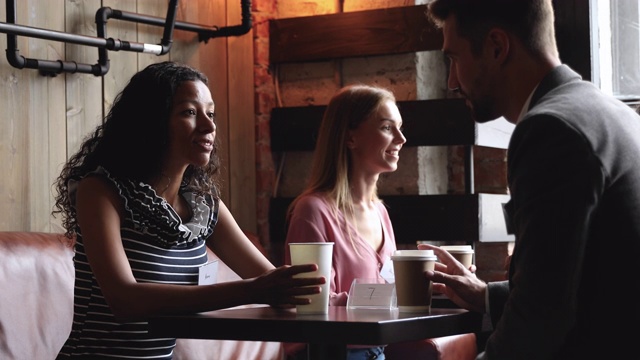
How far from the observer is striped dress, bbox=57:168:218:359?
6.97 ft

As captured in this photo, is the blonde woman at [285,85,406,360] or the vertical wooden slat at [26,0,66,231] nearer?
the blonde woman at [285,85,406,360]

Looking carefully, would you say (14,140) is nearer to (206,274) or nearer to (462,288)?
(206,274)

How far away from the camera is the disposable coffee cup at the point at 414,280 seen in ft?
6.19

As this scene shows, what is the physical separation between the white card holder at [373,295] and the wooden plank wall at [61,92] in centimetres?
127

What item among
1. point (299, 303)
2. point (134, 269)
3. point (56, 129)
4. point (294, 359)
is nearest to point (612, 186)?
point (299, 303)


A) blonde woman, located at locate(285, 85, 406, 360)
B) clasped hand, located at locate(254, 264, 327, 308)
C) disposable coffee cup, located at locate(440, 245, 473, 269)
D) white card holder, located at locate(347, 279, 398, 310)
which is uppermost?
blonde woman, located at locate(285, 85, 406, 360)

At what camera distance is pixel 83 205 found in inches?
83.9

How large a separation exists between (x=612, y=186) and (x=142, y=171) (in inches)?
48.5

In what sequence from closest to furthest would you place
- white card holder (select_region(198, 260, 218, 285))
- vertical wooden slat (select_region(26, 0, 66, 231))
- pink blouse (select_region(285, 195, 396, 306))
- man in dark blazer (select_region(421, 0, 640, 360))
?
1. man in dark blazer (select_region(421, 0, 640, 360))
2. white card holder (select_region(198, 260, 218, 285))
3. pink blouse (select_region(285, 195, 396, 306))
4. vertical wooden slat (select_region(26, 0, 66, 231))

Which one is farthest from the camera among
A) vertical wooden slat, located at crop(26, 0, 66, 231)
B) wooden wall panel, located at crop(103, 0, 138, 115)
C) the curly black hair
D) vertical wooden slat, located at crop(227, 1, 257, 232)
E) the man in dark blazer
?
vertical wooden slat, located at crop(227, 1, 257, 232)

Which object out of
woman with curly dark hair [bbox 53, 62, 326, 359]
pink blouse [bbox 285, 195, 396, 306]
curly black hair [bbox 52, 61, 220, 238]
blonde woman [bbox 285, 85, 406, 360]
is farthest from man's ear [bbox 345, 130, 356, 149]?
curly black hair [bbox 52, 61, 220, 238]

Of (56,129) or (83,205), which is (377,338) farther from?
(56,129)

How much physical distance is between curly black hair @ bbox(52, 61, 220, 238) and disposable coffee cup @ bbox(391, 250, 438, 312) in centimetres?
70

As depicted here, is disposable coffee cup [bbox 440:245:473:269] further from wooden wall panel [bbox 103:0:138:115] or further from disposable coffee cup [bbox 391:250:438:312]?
wooden wall panel [bbox 103:0:138:115]
